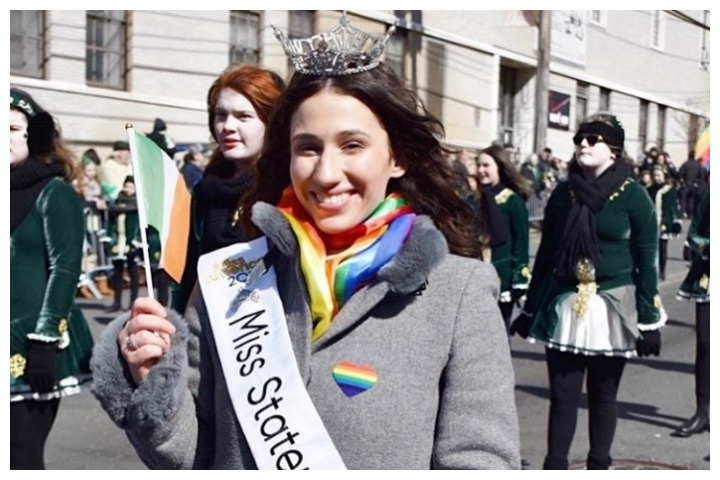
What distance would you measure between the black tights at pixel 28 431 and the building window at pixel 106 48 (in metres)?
12.5

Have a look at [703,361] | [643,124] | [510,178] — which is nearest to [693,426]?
[703,361]

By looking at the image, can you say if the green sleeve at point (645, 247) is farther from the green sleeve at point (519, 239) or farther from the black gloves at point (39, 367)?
the black gloves at point (39, 367)

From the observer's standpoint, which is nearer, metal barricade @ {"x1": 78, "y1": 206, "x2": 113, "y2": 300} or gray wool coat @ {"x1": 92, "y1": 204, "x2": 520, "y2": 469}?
gray wool coat @ {"x1": 92, "y1": 204, "x2": 520, "y2": 469}

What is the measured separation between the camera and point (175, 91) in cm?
1778

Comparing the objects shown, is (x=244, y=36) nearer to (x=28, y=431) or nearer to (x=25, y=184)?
(x=25, y=184)

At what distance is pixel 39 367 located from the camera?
430cm

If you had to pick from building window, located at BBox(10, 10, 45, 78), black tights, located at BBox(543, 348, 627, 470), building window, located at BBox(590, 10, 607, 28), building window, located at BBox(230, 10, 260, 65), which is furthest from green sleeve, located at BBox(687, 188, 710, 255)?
building window, located at BBox(590, 10, 607, 28)

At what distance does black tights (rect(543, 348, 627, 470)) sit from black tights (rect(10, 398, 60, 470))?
8.03 feet

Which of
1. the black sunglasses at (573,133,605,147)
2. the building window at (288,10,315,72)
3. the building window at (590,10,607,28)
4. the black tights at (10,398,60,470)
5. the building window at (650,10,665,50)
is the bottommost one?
the black tights at (10,398,60,470)

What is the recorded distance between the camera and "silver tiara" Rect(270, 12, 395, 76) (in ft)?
7.71

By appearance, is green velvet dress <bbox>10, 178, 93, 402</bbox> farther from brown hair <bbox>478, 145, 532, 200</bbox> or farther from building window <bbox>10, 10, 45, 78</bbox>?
building window <bbox>10, 10, 45, 78</bbox>

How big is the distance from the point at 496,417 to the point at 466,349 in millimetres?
136

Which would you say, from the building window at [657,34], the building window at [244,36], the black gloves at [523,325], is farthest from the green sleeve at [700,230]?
the building window at [657,34]

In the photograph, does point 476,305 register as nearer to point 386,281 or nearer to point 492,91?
point 386,281
